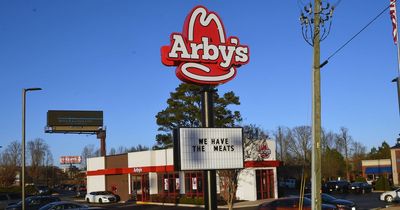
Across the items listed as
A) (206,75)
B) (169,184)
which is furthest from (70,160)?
(206,75)

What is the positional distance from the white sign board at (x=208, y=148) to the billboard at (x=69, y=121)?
69.5 m

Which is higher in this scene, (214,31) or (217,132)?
(214,31)

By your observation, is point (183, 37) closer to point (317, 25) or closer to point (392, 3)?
point (317, 25)

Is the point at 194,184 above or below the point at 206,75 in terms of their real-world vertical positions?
below

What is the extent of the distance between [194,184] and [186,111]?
53.6 feet

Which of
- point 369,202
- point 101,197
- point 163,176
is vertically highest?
point 163,176

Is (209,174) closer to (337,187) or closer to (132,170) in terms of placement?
(132,170)

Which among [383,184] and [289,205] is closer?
[289,205]

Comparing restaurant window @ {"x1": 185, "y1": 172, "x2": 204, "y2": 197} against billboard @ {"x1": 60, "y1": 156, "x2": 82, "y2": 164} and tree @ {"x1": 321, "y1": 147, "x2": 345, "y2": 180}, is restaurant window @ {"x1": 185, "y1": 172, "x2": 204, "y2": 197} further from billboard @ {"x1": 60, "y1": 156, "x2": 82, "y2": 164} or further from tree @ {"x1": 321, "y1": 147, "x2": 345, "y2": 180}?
billboard @ {"x1": 60, "y1": 156, "x2": 82, "y2": 164}

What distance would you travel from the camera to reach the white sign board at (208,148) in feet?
49.6

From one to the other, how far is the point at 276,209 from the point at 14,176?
90.8 meters

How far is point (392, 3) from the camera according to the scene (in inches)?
892

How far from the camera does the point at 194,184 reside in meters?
46.5

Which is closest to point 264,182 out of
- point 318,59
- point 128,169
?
point 128,169
